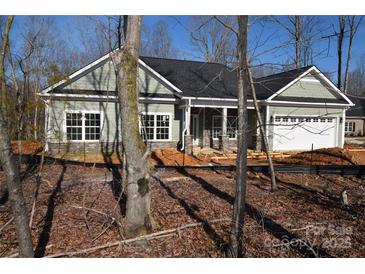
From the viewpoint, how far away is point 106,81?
1422cm

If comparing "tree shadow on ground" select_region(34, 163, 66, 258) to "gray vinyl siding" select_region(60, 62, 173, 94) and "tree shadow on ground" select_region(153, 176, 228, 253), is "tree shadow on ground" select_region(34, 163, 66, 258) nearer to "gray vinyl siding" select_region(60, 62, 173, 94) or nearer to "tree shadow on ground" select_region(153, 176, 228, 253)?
"tree shadow on ground" select_region(153, 176, 228, 253)

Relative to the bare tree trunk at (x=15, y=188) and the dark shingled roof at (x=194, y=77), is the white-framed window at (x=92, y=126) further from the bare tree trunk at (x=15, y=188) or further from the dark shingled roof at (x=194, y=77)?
the bare tree trunk at (x=15, y=188)

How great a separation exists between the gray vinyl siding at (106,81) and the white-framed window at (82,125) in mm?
1382

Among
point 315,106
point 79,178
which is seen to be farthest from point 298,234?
point 315,106

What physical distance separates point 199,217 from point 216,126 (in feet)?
40.9

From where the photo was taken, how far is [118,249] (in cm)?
397

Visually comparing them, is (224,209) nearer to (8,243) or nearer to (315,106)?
(8,243)

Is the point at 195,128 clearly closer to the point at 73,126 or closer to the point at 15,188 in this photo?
the point at 73,126

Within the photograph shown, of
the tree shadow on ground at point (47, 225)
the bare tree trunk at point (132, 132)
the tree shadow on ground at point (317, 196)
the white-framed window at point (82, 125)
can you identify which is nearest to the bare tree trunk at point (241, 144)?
the bare tree trunk at point (132, 132)

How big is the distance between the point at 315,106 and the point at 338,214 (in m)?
12.6

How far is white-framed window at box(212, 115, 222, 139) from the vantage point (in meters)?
17.3

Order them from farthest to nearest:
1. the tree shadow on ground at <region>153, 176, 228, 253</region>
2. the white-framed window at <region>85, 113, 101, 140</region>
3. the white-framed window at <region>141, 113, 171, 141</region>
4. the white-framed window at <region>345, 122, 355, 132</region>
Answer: the white-framed window at <region>345, 122, 355, 132</region>, the white-framed window at <region>141, 113, 171, 141</region>, the white-framed window at <region>85, 113, 101, 140</region>, the tree shadow on ground at <region>153, 176, 228, 253</region>

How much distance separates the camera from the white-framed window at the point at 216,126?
17.3 metres

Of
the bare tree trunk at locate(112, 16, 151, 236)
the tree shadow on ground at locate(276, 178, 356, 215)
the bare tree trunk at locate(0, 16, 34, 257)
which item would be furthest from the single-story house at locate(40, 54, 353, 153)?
the bare tree trunk at locate(0, 16, 34, 257)
